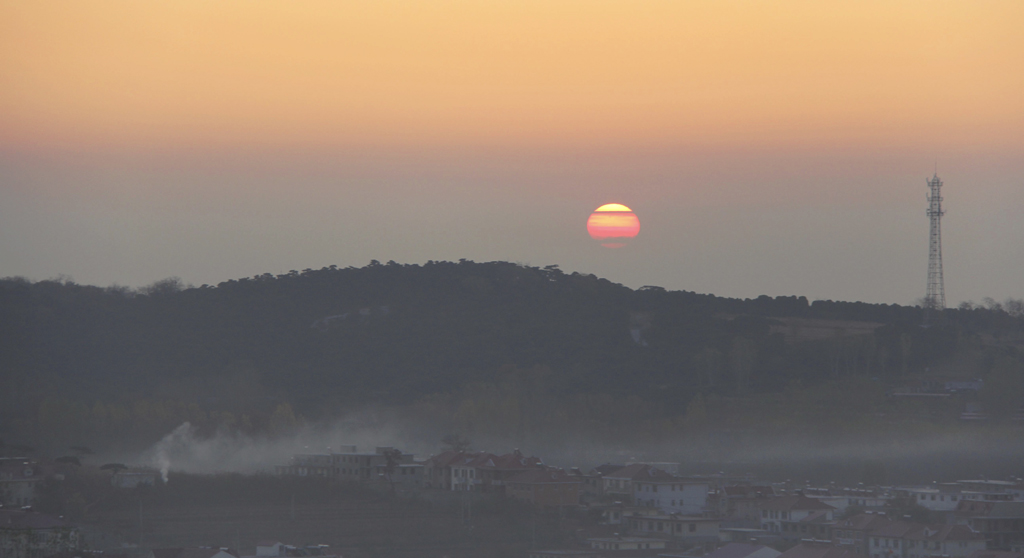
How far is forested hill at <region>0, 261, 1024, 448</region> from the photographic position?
6569cm

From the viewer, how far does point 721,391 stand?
73.2m

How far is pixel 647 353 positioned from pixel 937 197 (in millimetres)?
18363

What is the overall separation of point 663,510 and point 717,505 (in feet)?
7.26

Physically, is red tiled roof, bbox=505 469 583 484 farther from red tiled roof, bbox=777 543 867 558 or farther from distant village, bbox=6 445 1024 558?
red tiled roof, bbox=777 543 867 558

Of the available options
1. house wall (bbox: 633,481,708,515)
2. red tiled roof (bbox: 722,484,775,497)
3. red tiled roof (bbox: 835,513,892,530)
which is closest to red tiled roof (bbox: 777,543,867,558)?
red tiled roof (bbox: 835,513,892,530)

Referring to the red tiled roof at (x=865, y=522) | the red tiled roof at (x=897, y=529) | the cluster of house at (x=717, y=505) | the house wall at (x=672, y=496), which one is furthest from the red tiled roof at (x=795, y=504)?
the red tiled roof at (x=897, y=529)

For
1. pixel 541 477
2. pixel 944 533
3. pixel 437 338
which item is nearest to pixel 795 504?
pixel 944 533

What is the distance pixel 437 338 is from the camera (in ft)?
258

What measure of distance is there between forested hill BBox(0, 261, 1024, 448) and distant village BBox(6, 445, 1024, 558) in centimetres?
1627

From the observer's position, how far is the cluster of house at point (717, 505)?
121ft

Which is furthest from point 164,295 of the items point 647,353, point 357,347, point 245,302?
point 647,353

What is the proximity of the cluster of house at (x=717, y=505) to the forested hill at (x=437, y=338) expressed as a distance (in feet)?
52.6

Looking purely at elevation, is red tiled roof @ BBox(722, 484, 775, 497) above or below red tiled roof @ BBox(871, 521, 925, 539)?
above

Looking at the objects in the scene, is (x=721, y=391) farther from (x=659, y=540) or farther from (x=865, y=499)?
(x=659, y=540)
